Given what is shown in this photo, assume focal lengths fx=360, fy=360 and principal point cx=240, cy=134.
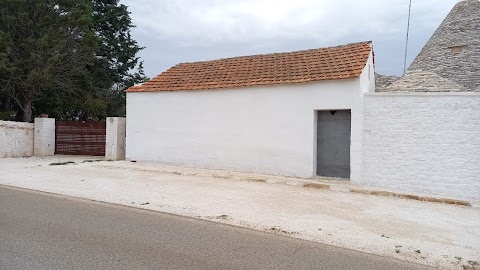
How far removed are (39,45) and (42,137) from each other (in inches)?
181

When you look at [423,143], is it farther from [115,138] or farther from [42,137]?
[42,137]

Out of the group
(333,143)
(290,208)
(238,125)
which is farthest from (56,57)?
(290,208)

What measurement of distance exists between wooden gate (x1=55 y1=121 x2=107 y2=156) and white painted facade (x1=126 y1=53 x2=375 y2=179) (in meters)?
2.67

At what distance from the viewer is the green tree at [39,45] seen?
58.8 feet

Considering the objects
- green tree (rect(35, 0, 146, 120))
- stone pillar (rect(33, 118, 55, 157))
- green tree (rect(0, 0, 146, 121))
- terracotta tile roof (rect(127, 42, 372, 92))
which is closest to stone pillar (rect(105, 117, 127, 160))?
terracotta tile roof (rect(127, 42, 372, 92))

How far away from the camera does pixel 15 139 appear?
16781 millimetres

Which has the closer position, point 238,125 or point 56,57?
point 238,125

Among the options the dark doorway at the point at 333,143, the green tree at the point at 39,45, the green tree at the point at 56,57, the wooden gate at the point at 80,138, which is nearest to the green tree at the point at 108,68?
the green tree at the point at 56,57

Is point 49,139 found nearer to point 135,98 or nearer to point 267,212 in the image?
point 135,98

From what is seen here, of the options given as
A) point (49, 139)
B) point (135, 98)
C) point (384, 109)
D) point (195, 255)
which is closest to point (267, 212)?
point (195, 255)

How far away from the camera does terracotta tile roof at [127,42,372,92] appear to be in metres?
11.3

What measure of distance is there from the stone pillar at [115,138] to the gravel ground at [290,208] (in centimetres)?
299

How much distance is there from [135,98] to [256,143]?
594 cm

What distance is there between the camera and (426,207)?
8.15 m
